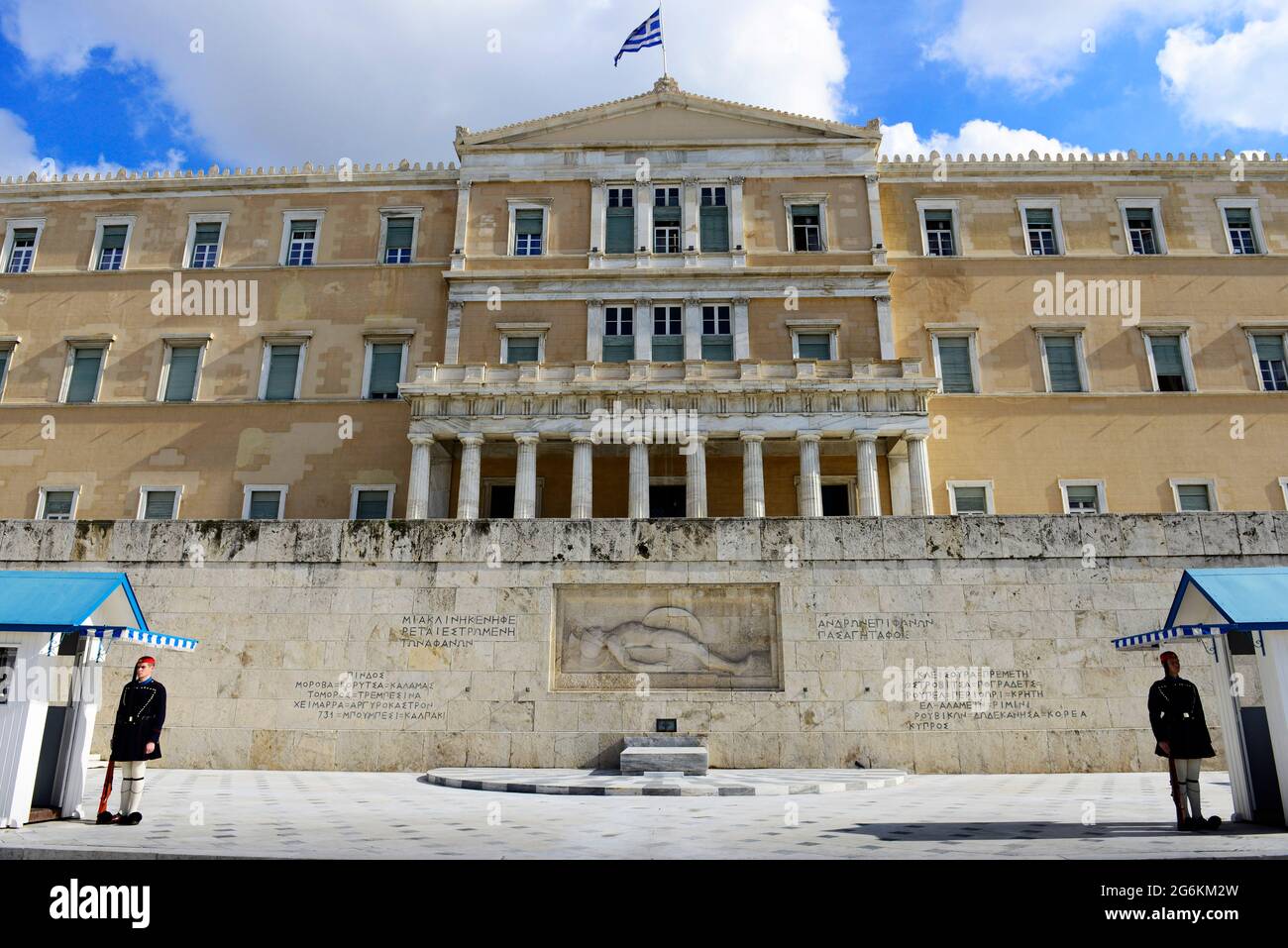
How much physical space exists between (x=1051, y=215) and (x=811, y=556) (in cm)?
2549

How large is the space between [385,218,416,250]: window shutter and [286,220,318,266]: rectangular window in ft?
9.54

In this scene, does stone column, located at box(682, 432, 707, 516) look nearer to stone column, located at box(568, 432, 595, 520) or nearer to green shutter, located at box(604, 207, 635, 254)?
stone column, located at box(568, 432, 595, 520)

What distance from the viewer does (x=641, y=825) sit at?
27.2 feet

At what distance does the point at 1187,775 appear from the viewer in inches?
324

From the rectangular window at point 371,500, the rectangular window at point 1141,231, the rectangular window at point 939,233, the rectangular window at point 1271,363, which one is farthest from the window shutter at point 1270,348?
the rectangular window at point 371,500

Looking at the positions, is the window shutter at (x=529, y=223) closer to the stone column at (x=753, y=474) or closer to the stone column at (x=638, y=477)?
the stone column at (x=638, y=477)

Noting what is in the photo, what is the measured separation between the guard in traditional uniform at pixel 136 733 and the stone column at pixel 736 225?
2639 cm

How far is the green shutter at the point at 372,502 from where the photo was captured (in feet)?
98.1

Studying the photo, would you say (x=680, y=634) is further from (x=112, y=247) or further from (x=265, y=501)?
(x=112, y=247)

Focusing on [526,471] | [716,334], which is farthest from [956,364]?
[526,471]

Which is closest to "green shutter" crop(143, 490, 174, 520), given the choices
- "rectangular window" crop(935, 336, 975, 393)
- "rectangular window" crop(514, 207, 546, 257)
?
"rectangular window" crop(514, 207, 546, 257)

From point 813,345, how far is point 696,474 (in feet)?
24.9
